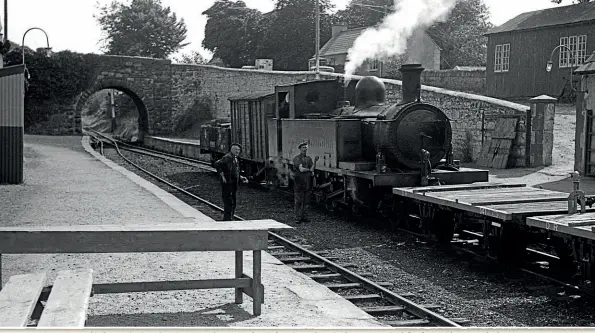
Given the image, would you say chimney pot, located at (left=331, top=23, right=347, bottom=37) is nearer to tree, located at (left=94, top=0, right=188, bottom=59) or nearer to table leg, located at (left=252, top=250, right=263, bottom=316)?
tree, located at (left=94, top=0, right=188, bottom=59)

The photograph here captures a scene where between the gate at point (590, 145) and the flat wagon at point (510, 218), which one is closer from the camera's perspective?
the flat wagon at point (510, 218)

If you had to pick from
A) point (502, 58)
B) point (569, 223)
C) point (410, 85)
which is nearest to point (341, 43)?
point (502, 58)

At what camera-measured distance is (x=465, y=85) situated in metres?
38.1

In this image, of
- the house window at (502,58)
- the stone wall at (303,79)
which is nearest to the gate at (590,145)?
the stone wall at (303,79)

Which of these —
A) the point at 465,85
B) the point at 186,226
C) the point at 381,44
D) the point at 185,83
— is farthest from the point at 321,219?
the point at 185,83

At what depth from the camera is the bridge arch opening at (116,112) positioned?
144 feet

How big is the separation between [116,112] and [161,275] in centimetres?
5736

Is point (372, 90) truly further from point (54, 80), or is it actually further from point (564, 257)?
point (54, 80)

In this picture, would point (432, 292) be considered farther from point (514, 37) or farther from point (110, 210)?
point (514, 37)

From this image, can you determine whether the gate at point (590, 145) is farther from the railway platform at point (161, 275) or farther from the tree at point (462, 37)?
the tree at point (462, 37)

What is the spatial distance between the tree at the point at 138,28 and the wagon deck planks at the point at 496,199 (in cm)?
5289

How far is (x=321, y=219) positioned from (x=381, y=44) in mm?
5447

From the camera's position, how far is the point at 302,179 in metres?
13.6

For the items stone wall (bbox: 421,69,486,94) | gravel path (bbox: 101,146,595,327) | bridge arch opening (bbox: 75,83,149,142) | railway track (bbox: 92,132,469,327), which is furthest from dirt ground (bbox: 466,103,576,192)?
bridge arch opening (bbox: 75,83,149,142)
